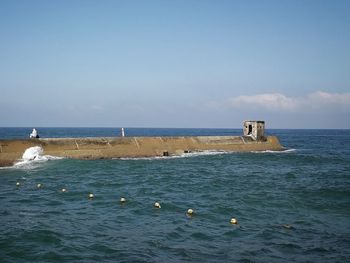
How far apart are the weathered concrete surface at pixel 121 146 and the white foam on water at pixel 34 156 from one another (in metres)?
0.30

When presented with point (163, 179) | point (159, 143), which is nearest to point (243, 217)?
point (163, 179)

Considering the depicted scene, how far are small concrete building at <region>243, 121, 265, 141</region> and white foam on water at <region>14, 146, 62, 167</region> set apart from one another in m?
22.9

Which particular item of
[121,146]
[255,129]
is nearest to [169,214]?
[121,146]

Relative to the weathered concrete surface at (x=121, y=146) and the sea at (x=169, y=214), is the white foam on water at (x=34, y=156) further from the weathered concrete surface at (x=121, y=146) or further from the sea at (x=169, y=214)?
the sea at (x=169, y=214)

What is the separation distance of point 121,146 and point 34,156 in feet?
25.2

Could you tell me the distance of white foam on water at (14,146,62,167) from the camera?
3009 centimetres

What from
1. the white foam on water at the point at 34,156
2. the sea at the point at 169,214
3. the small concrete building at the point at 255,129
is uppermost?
the small concrete building at the point at 255,129

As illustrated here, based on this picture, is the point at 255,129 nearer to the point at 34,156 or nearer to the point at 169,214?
the point at 34,156

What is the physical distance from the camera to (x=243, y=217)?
16.3m

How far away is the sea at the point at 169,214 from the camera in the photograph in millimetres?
11961

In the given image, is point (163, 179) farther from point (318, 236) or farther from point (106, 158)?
point (318, 236)

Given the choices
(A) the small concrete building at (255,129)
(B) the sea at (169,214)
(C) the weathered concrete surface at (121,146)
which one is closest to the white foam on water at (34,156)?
(C) the weathered concrete surface at (121,146)

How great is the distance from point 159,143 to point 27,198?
20239 mm

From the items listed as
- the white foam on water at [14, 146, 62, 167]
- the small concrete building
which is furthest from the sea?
the small concrete building
